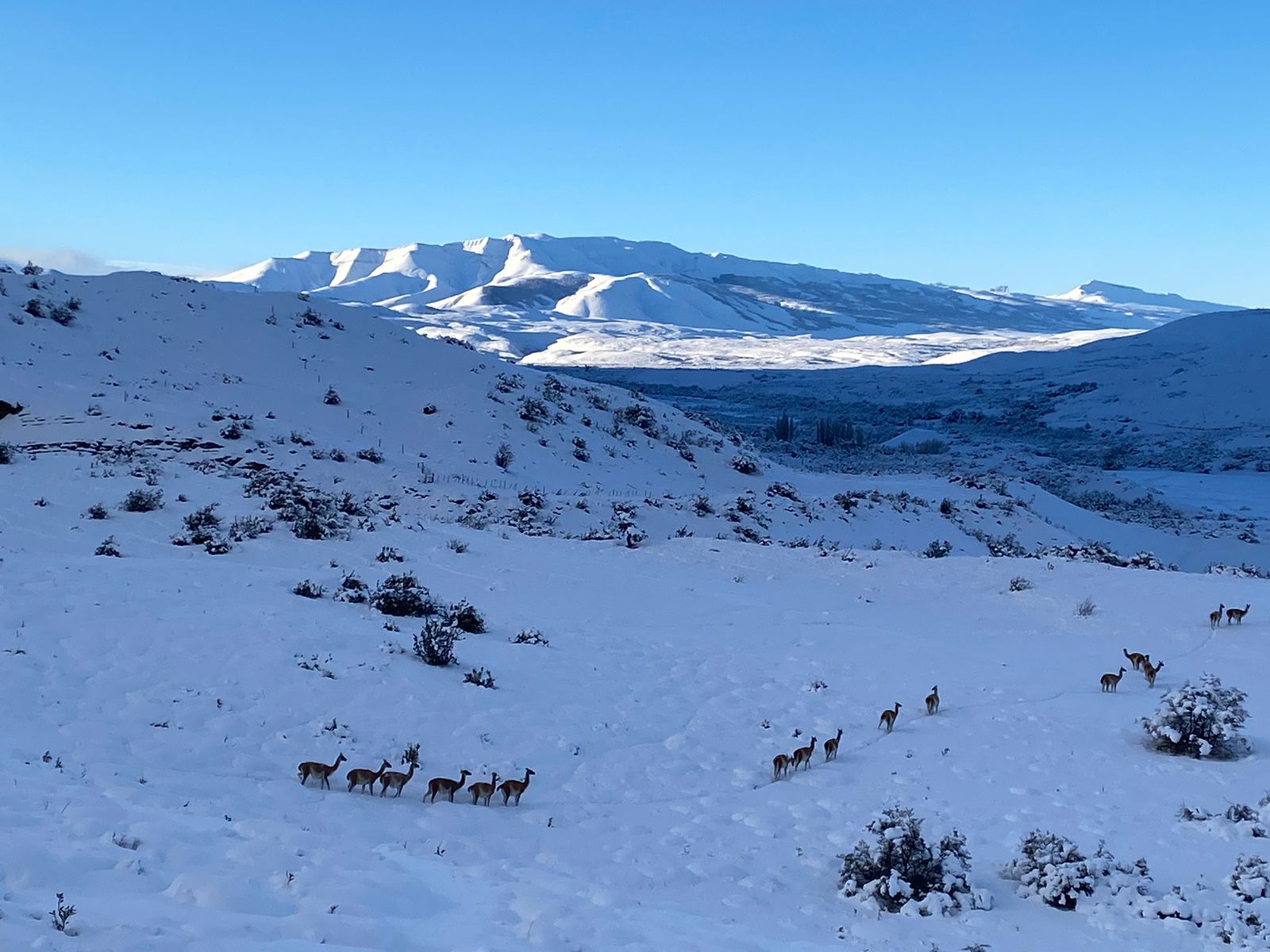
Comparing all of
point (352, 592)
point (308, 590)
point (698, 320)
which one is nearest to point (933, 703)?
point (352, 592)

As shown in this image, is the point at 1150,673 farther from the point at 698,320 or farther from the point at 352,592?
the point at 698,320

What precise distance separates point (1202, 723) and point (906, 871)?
4346mm

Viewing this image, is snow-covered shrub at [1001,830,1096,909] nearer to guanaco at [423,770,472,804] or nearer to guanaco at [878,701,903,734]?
guanaco at [878,701,903,734]

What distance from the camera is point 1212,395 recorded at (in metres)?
55.9

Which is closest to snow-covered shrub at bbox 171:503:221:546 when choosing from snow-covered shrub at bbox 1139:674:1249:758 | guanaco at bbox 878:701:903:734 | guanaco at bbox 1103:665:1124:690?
guanaco at bbox 878:701:903:734

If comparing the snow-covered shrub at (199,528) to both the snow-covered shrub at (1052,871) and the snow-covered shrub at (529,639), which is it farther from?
the snow-covered shrub at (1052,871)

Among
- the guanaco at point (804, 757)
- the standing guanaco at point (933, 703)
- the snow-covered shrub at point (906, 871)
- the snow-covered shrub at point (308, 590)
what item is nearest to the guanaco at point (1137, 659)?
the standing guanaco at point (933, 703)

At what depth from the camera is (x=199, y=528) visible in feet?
47.5

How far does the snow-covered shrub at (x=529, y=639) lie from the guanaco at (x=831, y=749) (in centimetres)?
398

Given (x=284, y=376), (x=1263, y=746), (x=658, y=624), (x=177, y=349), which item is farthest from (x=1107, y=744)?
(x=177, y=349)

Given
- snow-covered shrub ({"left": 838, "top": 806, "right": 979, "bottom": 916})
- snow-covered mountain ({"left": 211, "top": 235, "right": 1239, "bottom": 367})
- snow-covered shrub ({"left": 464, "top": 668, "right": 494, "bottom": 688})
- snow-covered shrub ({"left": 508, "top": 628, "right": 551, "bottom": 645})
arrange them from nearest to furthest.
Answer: snow-covered shrub ({"left": 838, "top": 806, "right": 979, "bottom": 916}), snow-covered shrub ({"left": 464, "top": 668, "right": 494, "bottom": 688}), snow-covered shrub ({"left": 508, "top": 628, "right": 551, "bottom": 645}), snow-covered mountain ({"left": 211, "top": 235, "right": 1239, "bottom": 367})

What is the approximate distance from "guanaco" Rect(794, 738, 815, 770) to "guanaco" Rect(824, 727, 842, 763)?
151 mm

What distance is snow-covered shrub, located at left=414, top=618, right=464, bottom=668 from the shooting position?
33.0ft

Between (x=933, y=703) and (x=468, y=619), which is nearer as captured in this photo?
(x=933, y=703)
